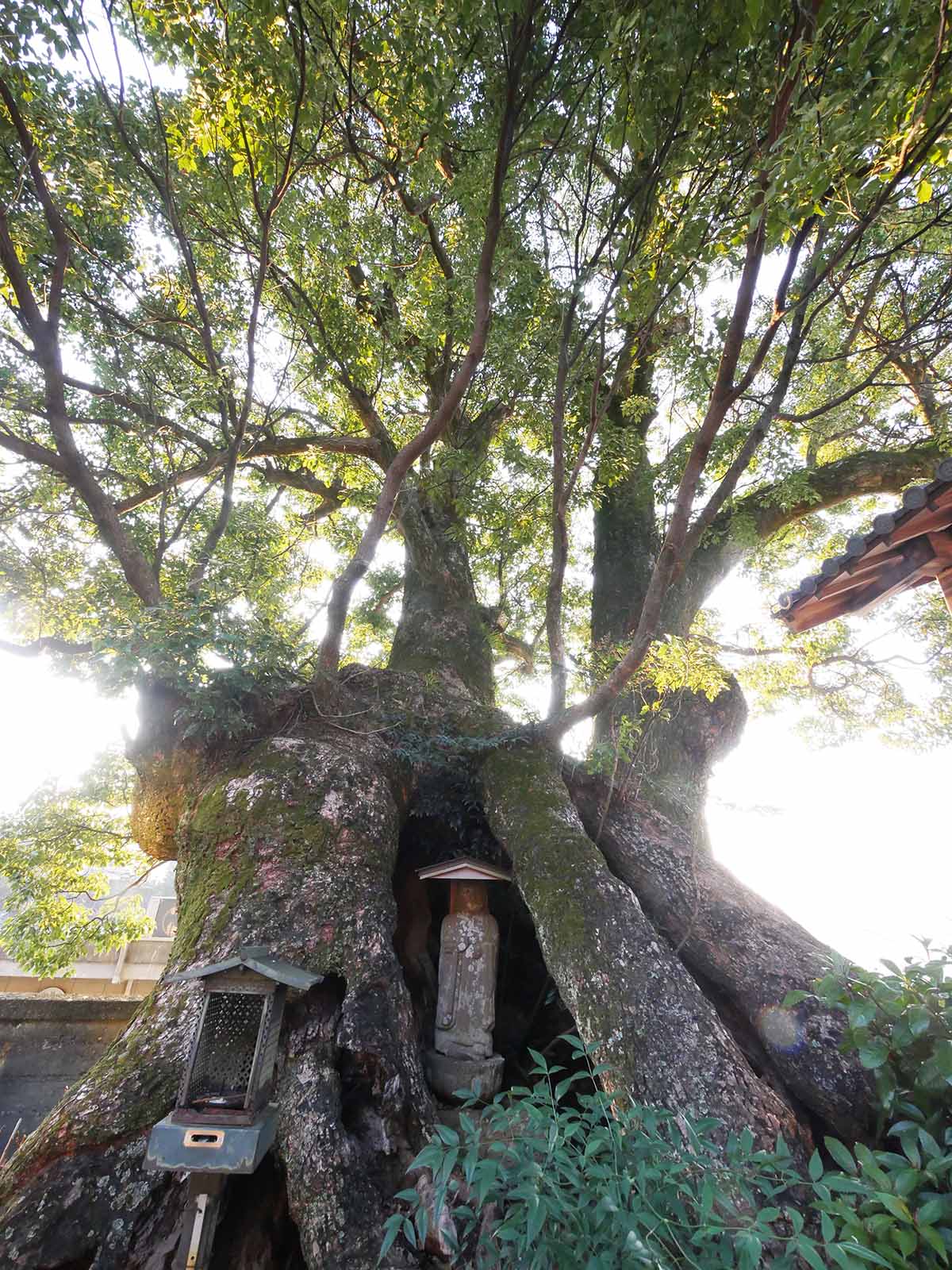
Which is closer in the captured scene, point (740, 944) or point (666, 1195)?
point (666, 1195)

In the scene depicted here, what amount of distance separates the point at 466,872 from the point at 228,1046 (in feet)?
5.74

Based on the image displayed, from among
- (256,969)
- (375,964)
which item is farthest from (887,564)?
(256,969)

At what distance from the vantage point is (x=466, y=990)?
12.6 ft

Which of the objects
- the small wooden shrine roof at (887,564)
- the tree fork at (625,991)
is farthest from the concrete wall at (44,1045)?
the small wooden shrine roof at (887,564)

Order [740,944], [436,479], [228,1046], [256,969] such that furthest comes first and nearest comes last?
[436,479] < [740,944] < [228,1046] < [256,969]

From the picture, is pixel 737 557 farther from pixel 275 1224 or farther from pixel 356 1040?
pixel 275 1224

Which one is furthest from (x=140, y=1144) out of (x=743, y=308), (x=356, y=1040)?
(x=743, y=308)

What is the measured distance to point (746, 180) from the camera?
13.4ft

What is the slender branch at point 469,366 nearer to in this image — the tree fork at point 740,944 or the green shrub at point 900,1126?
the tree fork at point 740,944

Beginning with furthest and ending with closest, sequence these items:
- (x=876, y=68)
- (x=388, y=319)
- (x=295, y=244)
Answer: (x=388, y=319), (x=295, y=244), (x=876, y=68)

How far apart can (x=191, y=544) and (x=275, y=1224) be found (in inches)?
278

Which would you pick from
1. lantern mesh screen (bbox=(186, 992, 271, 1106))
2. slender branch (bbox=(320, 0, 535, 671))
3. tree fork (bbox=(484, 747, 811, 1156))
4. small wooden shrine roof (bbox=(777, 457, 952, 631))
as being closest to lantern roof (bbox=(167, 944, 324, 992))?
lantern mesh screen (bbox=(186, 992, 271, 1106))

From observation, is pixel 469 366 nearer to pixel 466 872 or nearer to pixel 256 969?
pixel 466 872

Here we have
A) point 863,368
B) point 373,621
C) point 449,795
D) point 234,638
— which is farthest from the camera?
point 373,621
